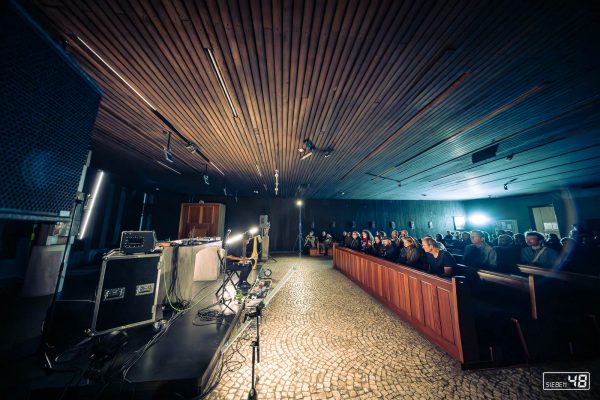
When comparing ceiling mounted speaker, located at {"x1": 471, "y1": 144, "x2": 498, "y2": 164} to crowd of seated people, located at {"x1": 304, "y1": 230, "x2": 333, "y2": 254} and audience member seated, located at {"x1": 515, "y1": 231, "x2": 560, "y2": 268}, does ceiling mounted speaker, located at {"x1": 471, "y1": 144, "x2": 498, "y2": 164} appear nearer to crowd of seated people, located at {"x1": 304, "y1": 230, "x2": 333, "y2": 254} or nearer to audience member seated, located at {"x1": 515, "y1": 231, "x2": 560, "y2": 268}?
audience member seated, located at {"x1": 515, "y1": 231, "x2": 560, "y2": 268}

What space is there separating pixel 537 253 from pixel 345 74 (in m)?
5.24

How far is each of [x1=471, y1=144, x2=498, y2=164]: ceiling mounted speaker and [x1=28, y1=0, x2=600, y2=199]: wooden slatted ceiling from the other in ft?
0.45

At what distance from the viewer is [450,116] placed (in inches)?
143

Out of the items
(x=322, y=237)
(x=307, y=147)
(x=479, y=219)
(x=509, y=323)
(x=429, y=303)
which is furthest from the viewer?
(x=479, y=219)

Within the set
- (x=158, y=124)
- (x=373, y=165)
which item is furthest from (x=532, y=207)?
(x=158, y=124)

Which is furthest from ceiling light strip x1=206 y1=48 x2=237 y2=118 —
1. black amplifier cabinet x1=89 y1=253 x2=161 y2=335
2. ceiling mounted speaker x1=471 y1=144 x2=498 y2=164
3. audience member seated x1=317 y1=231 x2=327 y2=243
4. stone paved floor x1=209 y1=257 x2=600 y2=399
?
audience member seated x1=317 y1=231 x2=327 y2=243

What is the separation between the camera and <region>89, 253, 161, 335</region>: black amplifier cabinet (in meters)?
2.56

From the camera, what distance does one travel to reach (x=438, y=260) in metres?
3.71

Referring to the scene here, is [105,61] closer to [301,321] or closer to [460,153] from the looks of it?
[301,321]

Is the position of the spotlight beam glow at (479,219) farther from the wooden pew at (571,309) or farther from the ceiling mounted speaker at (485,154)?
the wooden pew at (571,309)

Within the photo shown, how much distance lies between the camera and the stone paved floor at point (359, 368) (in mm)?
2088

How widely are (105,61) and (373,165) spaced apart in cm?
624

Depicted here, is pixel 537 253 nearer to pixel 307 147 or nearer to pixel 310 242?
pixel 307 147

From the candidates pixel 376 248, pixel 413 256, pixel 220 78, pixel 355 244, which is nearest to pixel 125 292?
pixel 220 78
